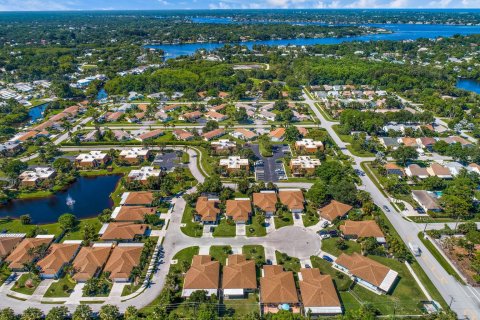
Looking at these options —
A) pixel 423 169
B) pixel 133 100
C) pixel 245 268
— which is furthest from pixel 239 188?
pixel 133 100

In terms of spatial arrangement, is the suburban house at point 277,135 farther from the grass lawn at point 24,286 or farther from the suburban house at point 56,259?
the grass lawn at point 24,286

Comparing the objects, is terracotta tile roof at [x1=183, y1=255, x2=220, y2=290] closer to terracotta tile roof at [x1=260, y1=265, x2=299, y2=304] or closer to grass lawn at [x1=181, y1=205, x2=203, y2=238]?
terracotta tile roof at [x1=260, y1=265, x2=299, y2=304]

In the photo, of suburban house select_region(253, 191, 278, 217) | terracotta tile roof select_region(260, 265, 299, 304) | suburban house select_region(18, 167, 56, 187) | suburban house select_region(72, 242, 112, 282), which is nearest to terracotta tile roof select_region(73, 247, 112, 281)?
suburban house select_region(72, 242, 112, 282)

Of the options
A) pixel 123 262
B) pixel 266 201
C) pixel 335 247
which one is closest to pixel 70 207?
pixel 123 262

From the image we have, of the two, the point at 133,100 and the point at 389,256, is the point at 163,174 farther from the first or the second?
the point at 133,100

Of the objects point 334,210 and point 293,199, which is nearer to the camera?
point 334,210

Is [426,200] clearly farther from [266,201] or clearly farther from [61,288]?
[61,288]

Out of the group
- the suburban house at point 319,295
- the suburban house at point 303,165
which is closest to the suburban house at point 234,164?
the suburban house at point 303,165
